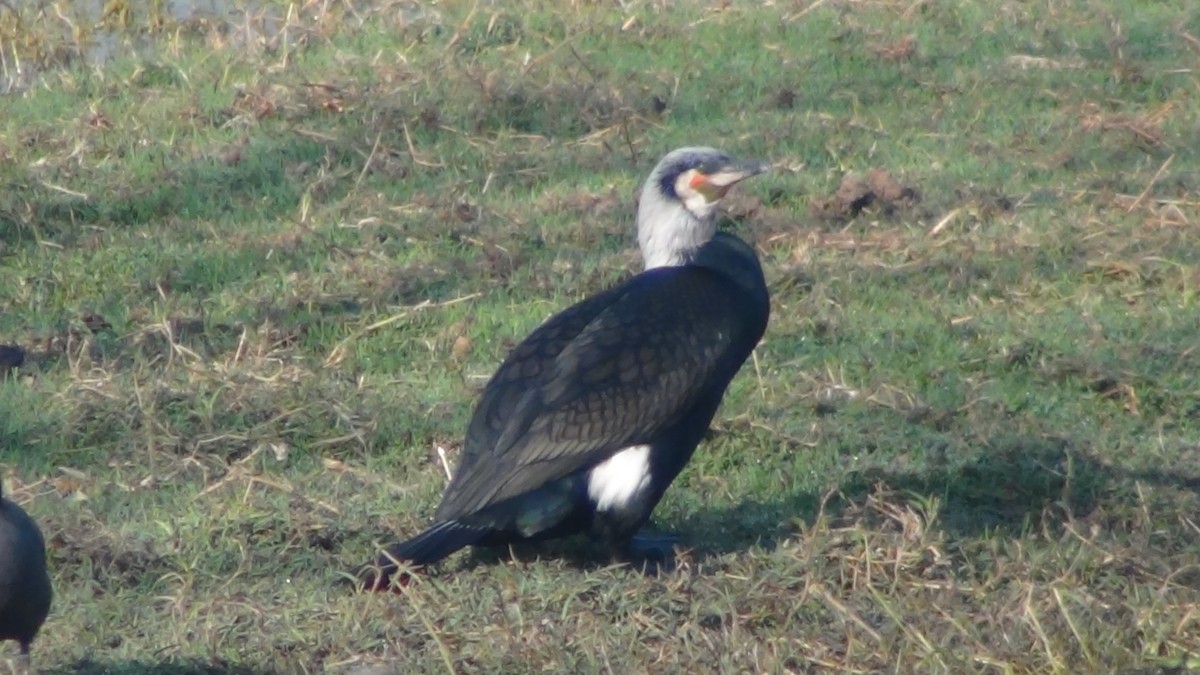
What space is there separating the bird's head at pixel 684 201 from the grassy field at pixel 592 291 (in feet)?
1.91

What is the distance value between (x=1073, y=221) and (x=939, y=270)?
0.63 m

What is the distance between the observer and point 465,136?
747cm

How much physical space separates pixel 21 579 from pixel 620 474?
1.41 m

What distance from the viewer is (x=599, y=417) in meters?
4.33

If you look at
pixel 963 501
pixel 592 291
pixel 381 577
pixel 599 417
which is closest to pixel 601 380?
pixel 599 417

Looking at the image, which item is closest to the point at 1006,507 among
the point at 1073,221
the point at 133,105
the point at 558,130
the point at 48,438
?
the point at 1073,221

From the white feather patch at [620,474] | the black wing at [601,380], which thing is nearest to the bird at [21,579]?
the black wing at [601,380]

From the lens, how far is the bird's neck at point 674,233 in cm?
483

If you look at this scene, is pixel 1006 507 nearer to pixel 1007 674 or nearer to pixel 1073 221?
pixel 1007 674

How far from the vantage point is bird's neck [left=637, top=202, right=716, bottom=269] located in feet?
15.9

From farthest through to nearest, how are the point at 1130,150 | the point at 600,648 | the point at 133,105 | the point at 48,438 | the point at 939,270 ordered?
the point at 133,105, the point at 1130,150, the point at 939,270, the point at 48,438, the point at 600,648

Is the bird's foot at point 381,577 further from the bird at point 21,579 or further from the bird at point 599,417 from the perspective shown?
the bird at point 21,579

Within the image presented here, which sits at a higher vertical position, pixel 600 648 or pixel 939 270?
pixel 600 648

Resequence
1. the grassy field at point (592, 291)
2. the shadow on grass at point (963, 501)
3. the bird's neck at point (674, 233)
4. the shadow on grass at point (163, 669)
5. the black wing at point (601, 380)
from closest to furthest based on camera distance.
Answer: the shadow on grass at point (163, 669) → the grassy field at point (592, 291) → the black wing at point (601, 380) → the shadow on grass at point (963, 501) → the bird's neck at point (674, 233)
